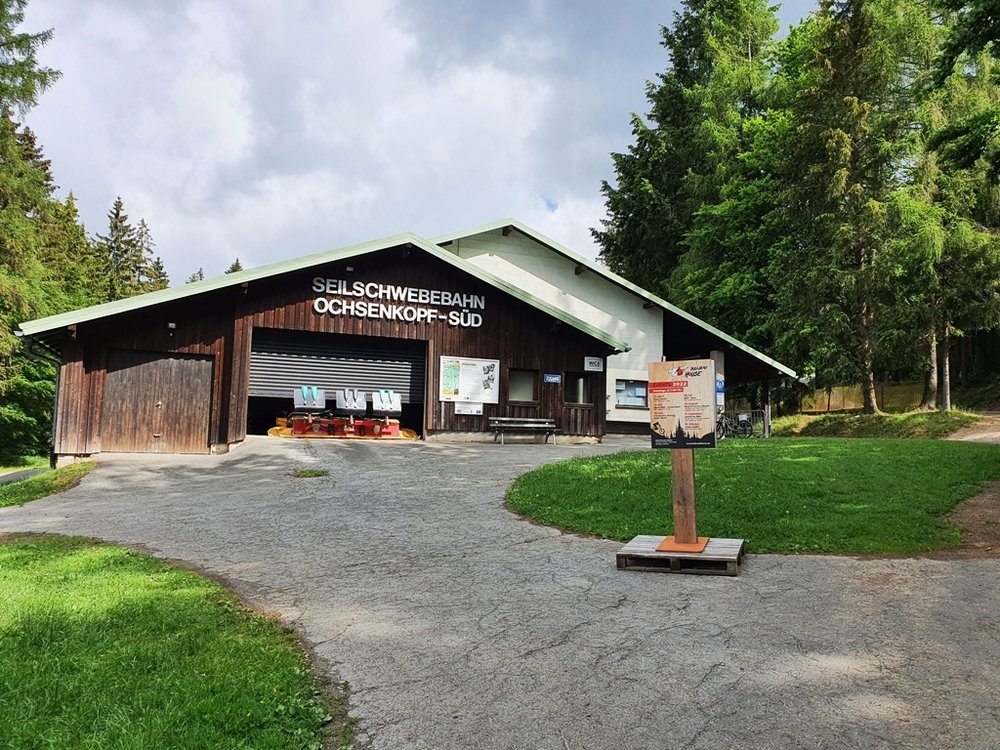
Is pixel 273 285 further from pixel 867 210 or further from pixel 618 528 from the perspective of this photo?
pixel 867 210

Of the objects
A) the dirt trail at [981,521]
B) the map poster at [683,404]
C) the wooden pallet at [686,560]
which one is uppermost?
the map poster at [683,404]

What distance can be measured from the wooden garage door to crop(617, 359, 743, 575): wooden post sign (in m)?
13.9

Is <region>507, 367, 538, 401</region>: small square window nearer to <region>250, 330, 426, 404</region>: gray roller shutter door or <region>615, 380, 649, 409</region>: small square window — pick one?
<region>250, 330, 426, 404</region>: gray roller shutter door

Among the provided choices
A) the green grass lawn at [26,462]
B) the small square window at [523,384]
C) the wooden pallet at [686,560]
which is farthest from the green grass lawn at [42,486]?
the green grass lawn at [26,462]

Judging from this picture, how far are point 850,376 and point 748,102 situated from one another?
58.8 feet

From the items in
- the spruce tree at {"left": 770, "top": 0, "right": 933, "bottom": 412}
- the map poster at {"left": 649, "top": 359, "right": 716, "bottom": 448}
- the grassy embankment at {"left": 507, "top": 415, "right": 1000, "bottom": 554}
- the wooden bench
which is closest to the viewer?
the map poster at {"left": 649, "top": 359, "right": 716, "bottom": 448}

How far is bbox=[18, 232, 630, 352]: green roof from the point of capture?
1538cm

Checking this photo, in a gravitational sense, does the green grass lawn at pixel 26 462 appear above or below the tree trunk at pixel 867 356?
below

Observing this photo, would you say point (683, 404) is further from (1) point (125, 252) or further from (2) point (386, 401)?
(1) point (125, 252)

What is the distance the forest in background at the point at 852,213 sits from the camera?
78.4ft

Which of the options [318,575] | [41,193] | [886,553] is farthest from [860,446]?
[41,193]

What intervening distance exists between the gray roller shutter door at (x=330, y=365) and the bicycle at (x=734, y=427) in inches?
407

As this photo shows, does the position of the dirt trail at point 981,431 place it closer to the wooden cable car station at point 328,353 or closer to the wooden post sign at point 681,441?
the wooden cable car station at point 328,353

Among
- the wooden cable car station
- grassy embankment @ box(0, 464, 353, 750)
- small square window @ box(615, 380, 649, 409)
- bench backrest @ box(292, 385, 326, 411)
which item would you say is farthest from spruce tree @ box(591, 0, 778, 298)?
grassy embankment @ box(0, 464, 353, 750)
